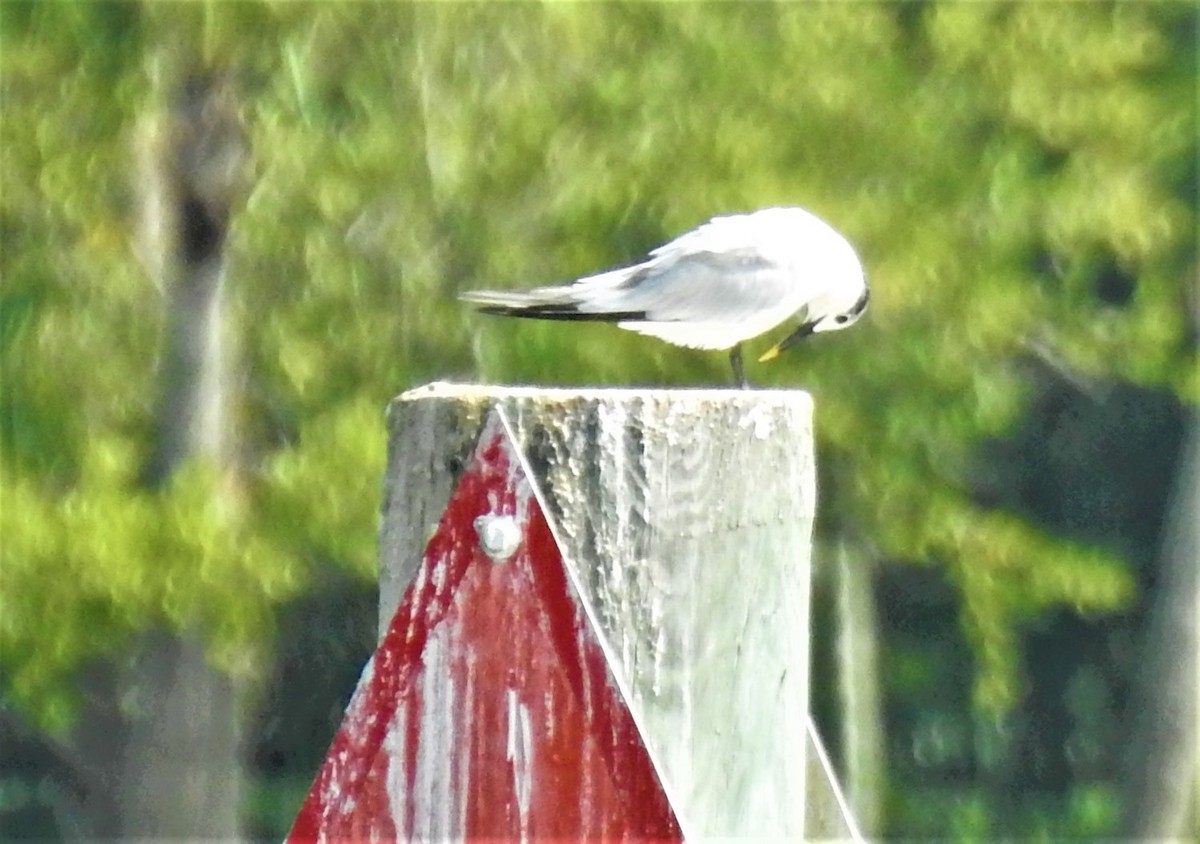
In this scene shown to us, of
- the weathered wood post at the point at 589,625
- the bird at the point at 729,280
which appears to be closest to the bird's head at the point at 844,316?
the bird at the point at 729,280

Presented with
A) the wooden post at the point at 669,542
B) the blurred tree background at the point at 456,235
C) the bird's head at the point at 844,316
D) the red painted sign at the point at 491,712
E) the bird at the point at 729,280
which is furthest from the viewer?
the blurred tree background at the point at 456,235

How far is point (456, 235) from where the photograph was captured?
6258 mm

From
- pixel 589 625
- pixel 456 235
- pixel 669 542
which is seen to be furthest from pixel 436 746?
pixel 456 235

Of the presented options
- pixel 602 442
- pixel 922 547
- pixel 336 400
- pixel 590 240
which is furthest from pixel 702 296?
pixel 922 547

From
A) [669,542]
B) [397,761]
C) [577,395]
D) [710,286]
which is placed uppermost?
[710,286]

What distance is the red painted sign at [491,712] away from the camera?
1.29 meters

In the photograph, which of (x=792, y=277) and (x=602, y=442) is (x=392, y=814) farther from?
(x=792, y=277)

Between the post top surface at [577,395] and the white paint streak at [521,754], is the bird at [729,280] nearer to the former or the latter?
the post top surface at [577,395]

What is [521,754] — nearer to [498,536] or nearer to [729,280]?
[498,536]

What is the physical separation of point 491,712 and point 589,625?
100 millimetres

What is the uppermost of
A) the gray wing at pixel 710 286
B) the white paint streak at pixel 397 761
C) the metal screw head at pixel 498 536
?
the gray wing at pixel 710 286

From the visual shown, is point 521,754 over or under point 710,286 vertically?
under

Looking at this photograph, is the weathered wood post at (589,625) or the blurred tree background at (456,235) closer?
the weathered wood post at (589,625)

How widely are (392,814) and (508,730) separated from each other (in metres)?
0.11
